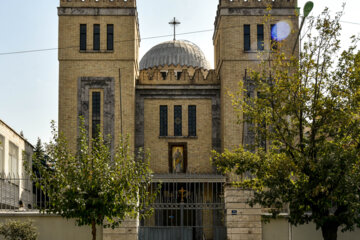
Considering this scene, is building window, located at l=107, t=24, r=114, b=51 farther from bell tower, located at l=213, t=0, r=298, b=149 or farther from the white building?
the white building

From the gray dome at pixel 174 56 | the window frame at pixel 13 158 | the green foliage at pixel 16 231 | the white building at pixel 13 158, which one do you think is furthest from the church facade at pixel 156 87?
the green foliage at pixel 16 231

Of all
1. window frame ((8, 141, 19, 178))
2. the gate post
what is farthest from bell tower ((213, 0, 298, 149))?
the gate post

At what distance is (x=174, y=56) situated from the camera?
4334 centimetres

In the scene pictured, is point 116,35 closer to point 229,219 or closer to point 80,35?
point 80,35

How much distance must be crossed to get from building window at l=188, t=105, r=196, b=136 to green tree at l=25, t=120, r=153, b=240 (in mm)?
18950

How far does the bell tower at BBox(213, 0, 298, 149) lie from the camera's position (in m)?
35.2

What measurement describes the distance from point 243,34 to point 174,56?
870 centimetres

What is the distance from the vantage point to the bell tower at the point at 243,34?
1387 inches

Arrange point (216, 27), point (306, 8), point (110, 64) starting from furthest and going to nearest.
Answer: point (216, 27) < point (110, 64) < point (306, 8)

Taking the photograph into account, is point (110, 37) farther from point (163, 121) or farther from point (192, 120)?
point (192, 120)

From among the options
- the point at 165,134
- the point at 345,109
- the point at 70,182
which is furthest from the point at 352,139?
the point at 165,134

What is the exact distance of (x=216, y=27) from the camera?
128 feet

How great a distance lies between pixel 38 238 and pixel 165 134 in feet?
58.6

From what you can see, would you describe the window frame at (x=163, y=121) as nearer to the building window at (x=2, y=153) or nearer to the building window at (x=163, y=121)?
the building window at (x=163, y=121)
